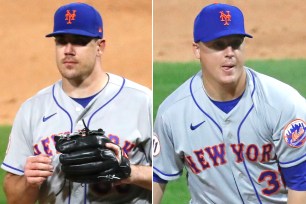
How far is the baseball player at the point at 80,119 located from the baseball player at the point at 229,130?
7cm

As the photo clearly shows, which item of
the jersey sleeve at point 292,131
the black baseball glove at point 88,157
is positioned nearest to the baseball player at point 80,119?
the black baseball glove at point 88,157

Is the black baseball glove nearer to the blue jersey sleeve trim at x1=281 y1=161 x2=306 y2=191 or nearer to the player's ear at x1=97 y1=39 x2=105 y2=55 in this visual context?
the player's ear at x1=97 y1=39 x2=105 y2=55

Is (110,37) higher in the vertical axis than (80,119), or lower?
higher

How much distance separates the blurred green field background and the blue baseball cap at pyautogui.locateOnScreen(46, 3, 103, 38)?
10.9 inches

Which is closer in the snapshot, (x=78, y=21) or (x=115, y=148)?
(x=115, y=148)

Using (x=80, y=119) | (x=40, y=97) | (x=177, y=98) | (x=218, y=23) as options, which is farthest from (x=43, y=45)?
(x=218, y=23)

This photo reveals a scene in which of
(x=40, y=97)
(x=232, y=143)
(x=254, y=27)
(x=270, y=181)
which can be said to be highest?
(x=254, y=27)

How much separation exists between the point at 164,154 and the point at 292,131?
36cm

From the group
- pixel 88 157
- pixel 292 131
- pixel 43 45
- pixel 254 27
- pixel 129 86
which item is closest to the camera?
pixel 88 157

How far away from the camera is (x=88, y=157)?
133cm

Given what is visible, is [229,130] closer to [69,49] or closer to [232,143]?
[232,143]

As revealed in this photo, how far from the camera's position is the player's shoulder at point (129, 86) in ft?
5.02

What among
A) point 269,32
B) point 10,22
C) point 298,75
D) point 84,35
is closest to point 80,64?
point 84,35

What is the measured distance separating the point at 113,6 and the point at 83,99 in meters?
0.29
